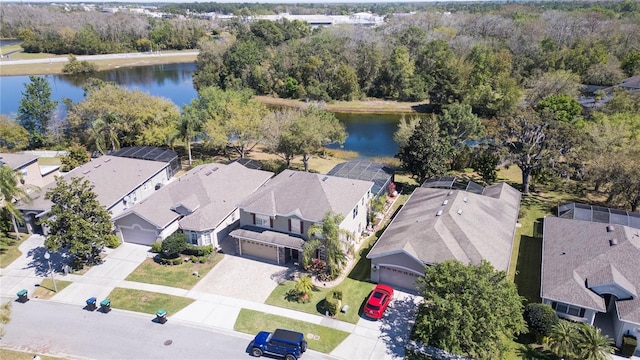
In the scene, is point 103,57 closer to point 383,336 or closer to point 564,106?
point 564,106

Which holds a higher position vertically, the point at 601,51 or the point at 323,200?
the point at 601,51

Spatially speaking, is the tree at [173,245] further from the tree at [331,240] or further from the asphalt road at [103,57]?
the asphalt road at [103,57]

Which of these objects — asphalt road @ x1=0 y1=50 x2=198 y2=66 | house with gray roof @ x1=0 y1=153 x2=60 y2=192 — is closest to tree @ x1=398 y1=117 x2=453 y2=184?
house with gray roof @ x1=0 y1=153 x2=60 y2=192

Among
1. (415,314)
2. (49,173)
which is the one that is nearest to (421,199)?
(415,314)

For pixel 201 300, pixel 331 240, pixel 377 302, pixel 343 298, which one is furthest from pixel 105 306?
pixel 377 302

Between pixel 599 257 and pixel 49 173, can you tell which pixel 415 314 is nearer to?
pixel 599 257
